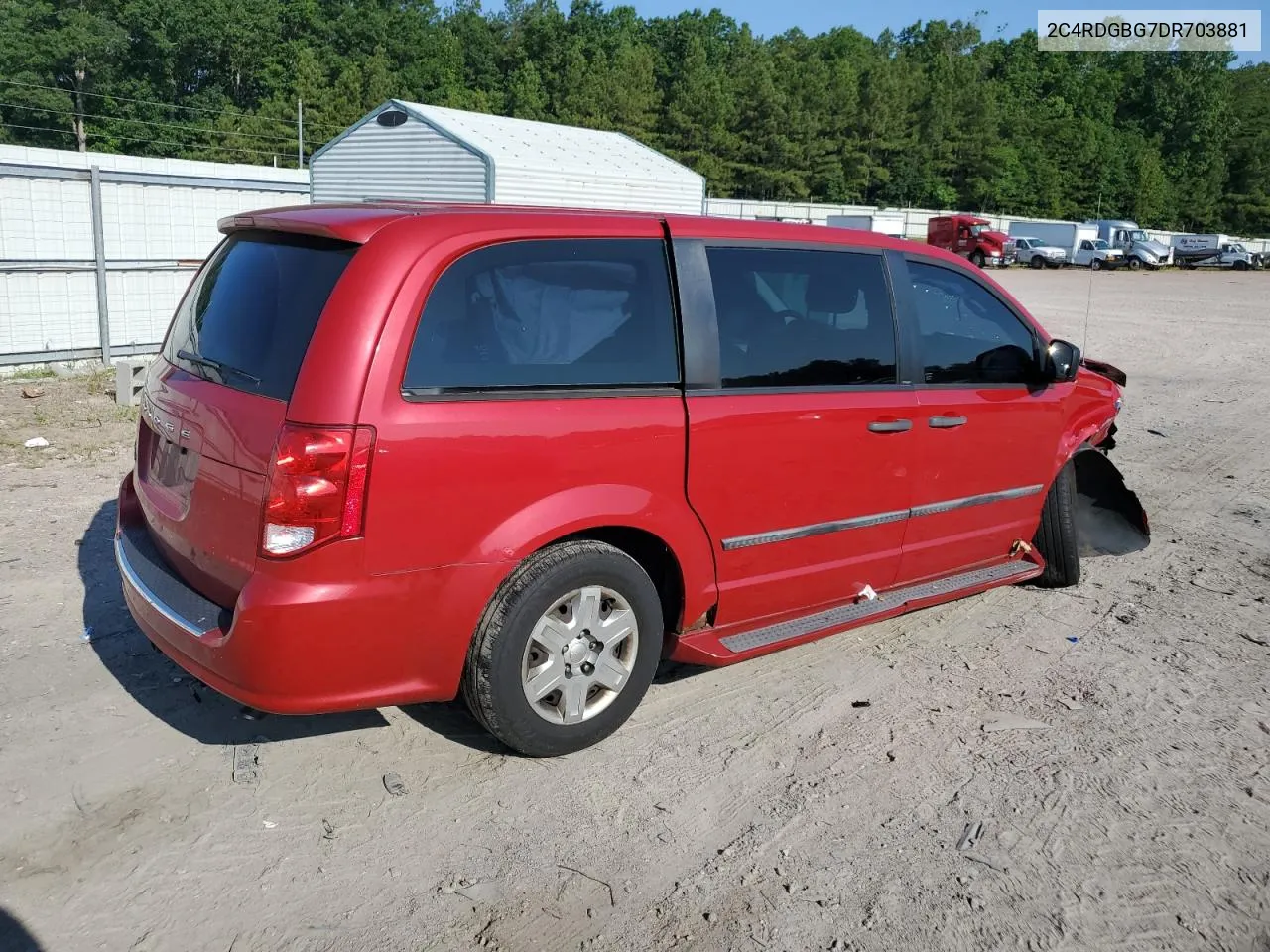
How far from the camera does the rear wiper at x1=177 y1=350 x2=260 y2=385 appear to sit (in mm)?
3332

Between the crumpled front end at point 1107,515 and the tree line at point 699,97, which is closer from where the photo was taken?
the crumpled front end at point 1107,515

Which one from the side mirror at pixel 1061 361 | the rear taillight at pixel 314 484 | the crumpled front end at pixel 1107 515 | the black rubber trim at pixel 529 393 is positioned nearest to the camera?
the rear taillight at pixel 314 484

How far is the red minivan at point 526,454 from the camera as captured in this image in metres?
3.12

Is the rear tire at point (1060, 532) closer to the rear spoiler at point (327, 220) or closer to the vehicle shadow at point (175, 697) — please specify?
the vehicle shadow at point (175, 697)

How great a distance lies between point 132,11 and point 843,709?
7730 centimetres

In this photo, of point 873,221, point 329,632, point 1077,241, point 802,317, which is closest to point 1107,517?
point 802,317

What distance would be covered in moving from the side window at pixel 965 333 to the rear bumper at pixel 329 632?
2.37m

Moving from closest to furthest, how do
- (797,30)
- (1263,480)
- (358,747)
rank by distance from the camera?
(358,747) → (1263,480) → (797,30)

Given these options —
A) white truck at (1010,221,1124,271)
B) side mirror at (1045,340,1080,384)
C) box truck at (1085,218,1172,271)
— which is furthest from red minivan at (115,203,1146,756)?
box truck at (1085,218,1172,271)

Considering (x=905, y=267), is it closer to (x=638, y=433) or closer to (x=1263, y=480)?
(x=638, y=433)

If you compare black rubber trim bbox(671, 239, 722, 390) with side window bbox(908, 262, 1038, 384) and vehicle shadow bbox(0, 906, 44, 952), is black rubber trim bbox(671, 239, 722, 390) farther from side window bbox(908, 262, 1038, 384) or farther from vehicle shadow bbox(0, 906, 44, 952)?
vehicle shadow bbox(0, 906, 44, 952)

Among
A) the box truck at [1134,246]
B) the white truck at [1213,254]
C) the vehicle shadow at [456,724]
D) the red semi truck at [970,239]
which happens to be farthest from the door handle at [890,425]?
the white truck at [1213,254]

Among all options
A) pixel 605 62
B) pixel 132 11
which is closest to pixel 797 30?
pixel 605 62

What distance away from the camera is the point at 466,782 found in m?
3.55
